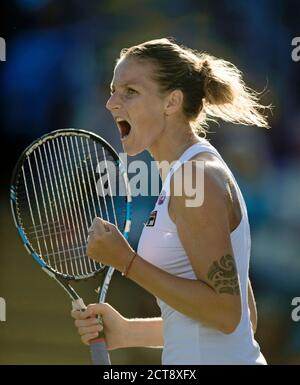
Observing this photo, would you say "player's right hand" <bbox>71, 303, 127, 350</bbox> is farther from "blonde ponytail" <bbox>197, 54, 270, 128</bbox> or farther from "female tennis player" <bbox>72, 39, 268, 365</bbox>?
"blonde ponytail" <bbox>197, 54, 270, 128</bbox>

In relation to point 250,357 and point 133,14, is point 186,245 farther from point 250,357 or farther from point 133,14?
point 133,14

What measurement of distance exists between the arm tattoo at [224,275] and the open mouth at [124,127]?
0.61 m

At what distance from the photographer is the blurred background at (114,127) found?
4.55 m

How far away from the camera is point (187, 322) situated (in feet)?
7.20

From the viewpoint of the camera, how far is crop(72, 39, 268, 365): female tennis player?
82.4 inches

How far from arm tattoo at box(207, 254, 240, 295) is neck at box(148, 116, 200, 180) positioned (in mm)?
396

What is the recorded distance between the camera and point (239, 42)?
182 inches

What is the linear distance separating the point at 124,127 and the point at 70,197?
1.37m

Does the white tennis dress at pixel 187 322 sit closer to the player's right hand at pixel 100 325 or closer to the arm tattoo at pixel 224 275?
the arm tattoo at pixel 224 275

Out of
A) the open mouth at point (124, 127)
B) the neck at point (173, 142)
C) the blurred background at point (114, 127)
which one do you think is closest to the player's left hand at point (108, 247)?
the neck at point (173, 142)

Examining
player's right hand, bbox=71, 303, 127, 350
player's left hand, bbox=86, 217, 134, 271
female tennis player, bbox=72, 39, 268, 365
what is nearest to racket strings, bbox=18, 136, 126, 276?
player's right hand, bbox=71, 303, 127, 350

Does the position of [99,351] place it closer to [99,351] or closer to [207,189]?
[99,351]

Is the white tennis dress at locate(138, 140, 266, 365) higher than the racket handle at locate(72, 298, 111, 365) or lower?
higher

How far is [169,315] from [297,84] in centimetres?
262
